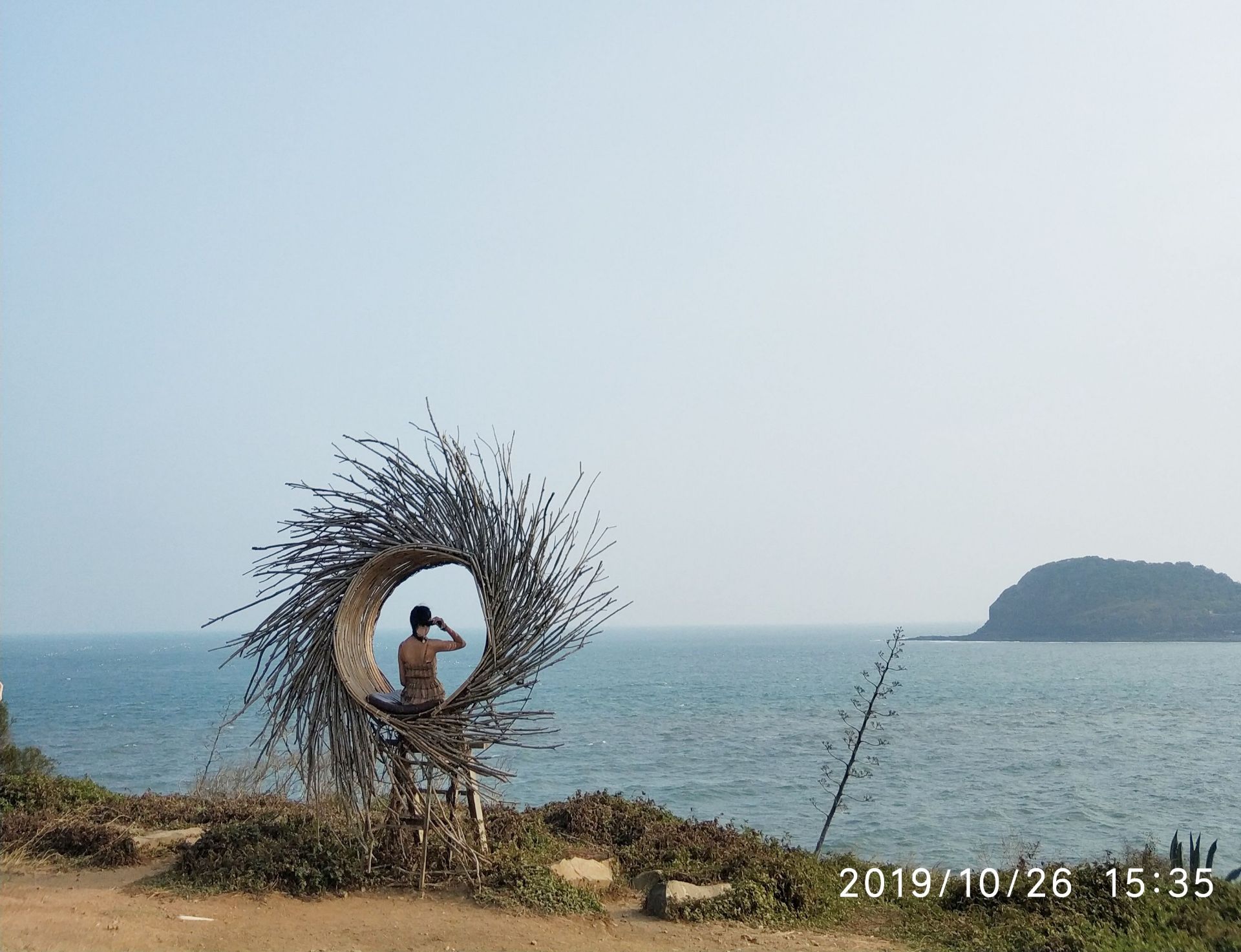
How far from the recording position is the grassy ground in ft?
21.8

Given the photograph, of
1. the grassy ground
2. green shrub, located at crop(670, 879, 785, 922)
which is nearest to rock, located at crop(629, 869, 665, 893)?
the grassy ground

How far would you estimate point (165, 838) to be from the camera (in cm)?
880

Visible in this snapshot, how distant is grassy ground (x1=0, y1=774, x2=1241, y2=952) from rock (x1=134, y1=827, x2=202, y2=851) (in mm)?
252

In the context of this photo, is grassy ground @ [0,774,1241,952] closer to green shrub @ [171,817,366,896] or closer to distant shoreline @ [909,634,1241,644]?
green shrub @ [171,817,366,896]

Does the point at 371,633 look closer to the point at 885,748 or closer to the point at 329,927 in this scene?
the point at 329,927

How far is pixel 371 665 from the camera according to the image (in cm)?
796

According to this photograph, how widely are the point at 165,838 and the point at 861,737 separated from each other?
7438mm

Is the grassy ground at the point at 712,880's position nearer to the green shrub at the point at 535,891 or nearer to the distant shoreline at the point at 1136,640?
the green shrub at the point at 535,891

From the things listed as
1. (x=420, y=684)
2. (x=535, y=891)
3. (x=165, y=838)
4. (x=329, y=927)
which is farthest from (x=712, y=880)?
(x=165, y=838)

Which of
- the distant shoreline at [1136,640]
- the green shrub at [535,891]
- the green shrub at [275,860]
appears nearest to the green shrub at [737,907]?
the green shrub at [535,891]

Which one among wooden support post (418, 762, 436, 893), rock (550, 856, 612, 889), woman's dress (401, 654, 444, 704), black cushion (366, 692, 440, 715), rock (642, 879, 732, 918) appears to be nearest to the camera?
rock (642, 879, 732, 918)

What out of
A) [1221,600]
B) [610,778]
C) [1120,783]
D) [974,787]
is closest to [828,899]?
[610,778]

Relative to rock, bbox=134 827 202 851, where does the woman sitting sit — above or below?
above

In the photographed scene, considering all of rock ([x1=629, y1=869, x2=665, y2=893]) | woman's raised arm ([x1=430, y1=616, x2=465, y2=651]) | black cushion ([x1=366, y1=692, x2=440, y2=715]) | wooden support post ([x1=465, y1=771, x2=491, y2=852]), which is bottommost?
rock ([x1=629, y1=869, x2=665, y2=893])
